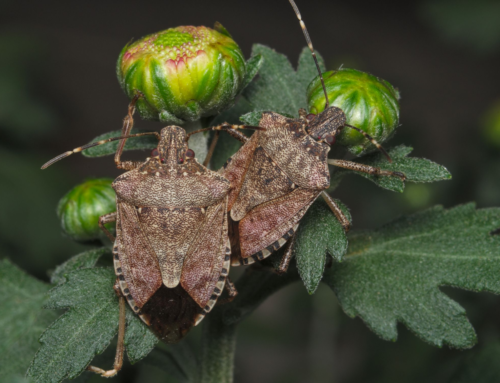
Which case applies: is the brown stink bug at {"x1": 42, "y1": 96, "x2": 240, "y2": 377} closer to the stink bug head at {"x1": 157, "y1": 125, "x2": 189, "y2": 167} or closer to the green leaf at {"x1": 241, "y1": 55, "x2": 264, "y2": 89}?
the stink bug head at {"x1": 157, "y1": 125, "x2": 189, "y2": 167}

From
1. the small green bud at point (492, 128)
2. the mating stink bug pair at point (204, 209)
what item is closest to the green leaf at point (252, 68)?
the mating stink bug pair at point (204, 209)

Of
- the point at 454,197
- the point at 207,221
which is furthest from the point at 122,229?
the point at 454,197

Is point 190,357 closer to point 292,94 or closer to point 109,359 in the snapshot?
point 109,359

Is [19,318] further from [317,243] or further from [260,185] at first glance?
[317,243]

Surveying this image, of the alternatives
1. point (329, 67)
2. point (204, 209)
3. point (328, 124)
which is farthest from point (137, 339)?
point (329, 67)

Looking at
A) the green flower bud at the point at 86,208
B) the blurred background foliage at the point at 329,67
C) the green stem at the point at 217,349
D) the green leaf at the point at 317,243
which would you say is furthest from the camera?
the blurred background foliage at the point at 329,67

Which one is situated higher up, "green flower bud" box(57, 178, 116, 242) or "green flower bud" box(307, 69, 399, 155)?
"green flower bud" box(307, 69, 399, 155)

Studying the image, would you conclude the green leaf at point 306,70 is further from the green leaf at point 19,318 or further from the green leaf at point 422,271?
the green leaf at point 19,318

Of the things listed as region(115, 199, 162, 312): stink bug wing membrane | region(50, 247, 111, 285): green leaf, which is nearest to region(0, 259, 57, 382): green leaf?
region(50, 247, 111, 285): green leaf
